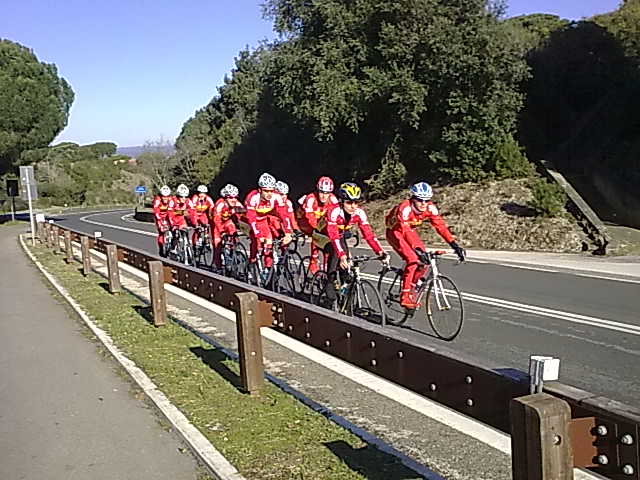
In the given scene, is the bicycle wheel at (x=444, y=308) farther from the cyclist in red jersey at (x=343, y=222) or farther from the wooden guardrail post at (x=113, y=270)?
the wooden guardrail post at (x=113, y=270)

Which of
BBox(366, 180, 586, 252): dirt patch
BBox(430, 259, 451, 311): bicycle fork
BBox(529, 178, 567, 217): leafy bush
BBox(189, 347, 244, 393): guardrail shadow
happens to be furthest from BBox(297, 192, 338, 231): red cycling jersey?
BBox(529, 178, 567, 217): leafy bush

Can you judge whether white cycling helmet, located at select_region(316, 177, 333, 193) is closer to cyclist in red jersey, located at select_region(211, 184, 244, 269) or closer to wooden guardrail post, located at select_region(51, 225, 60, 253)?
cyclist in red jersey, located at select_region(211, 184, 244, 269)

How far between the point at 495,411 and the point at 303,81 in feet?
91.2

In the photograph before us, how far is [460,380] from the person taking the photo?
3961 millimetres

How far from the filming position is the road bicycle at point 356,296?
1012cm

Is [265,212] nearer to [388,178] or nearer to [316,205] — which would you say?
[316,205]

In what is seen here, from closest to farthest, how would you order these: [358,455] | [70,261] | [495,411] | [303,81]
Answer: [495,411], [358,455], [70,261], [303,81]

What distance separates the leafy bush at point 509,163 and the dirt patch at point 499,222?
1.40 ft

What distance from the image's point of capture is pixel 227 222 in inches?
630

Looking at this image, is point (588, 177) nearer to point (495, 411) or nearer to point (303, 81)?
point (303, 81)

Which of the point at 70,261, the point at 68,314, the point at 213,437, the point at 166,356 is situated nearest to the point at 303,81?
the point at 70,261

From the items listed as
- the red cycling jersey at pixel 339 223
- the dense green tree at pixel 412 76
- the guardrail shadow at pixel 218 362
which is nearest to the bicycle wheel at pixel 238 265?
the red cycling jersey at pixel 339 223

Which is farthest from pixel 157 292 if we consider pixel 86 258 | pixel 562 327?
pixel 86 258

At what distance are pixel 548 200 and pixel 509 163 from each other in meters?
4.89
